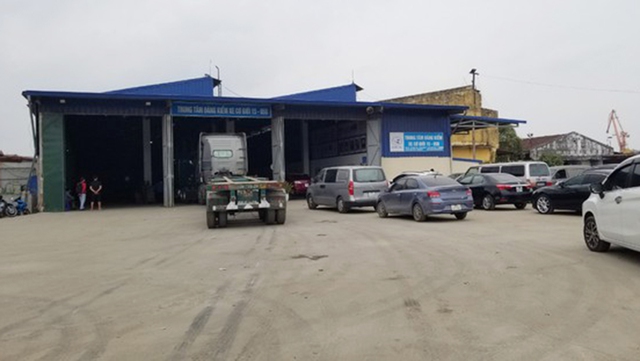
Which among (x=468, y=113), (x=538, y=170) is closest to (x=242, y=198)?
(x=538, y=170)

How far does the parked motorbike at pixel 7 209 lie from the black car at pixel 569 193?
2181 cm

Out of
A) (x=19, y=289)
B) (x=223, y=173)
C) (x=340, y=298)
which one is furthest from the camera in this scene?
(x=223, y=173)

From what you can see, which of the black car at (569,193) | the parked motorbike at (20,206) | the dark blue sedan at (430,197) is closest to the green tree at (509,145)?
the black car at (569,193)

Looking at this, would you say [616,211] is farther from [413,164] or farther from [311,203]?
[413,164]

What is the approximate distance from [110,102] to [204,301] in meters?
23.2

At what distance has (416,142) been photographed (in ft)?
107

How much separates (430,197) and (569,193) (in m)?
4.66

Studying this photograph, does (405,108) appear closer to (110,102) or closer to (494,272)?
(110,102)

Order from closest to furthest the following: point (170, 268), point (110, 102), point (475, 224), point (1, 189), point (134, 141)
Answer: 1. point (170, 268)
2. point (475, 224)
3. point (110, 102)
4. point (1, 189)
5. point (134, 141)

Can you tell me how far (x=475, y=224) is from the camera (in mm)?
14023

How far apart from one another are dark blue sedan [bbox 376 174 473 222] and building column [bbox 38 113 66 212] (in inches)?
703

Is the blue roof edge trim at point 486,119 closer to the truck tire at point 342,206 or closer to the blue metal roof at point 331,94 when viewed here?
the blue metal roof at point 331,94

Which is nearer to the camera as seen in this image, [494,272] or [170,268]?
[494,272]

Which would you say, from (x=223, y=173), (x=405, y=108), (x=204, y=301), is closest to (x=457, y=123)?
(x=405, y=108)
